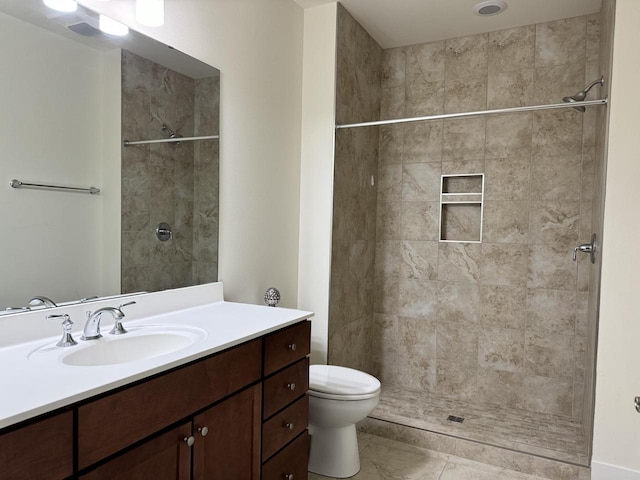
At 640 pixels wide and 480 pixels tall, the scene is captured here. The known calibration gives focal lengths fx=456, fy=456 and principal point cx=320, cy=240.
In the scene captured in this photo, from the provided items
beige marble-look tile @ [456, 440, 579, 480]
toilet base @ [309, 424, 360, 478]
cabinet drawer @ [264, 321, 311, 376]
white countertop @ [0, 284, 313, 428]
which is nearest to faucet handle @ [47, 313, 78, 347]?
white countertop @ [0, 284, 313, 428]

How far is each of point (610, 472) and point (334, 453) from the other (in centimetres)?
124

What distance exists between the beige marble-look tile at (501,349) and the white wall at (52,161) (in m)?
2.39

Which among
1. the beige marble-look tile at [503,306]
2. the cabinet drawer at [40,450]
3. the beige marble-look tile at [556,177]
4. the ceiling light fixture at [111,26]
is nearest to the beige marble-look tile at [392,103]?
the beige marble-look tile at [556,177]

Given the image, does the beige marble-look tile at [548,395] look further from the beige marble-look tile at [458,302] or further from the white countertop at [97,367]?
the white countertop at [97,367]

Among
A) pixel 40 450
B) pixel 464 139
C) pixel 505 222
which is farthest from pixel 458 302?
pixel 40 450

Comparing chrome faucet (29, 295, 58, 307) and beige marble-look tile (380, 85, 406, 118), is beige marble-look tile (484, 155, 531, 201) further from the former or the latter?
chrome faucet (29, 295, 58, 307)

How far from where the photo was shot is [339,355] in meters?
2.91

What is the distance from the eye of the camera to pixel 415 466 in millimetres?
2363

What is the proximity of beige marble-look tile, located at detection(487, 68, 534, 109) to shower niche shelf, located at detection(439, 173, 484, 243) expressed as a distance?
494mm

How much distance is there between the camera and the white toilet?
2117 mm

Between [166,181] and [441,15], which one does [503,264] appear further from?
[166,181]

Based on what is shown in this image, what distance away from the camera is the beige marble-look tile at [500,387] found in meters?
2.97

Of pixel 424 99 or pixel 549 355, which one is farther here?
pixel 424 99

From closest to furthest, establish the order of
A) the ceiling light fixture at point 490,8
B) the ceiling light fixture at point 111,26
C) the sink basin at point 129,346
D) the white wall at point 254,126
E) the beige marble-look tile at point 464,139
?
the sink basin at point 129,346, the ceiling light fixture at point 111,26, the white wall at point 254,126, the ceiling light fixture at point 490,8, the beige marble-look tile at point 464,139
